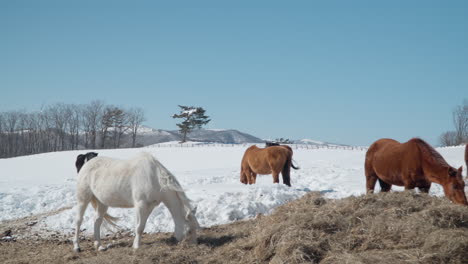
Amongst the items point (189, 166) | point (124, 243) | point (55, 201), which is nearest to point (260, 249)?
point (124, 243)

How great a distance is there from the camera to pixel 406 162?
732 cm

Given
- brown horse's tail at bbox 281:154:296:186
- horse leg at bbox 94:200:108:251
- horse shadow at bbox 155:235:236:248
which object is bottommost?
horse shadow at bbox 155:235:236:248

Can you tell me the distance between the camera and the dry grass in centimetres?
490

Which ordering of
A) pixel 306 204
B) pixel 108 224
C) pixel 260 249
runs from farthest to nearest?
pixel 108 224, pixel 306 204, pixel 260 249

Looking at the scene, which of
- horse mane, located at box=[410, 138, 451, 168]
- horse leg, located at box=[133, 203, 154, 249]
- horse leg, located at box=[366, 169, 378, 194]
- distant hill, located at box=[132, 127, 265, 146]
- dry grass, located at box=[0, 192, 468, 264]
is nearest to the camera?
dry grass, located at box=[0, 192, 468, 264]

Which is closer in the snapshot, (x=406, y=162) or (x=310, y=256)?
(x=310, y=256)

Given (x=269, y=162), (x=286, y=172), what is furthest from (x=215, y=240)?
(x=269, y=162)

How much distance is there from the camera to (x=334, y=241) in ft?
17.9

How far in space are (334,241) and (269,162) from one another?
8226 mm

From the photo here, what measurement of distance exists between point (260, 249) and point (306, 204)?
1.91 metres

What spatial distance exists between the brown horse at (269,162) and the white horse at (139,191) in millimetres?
7140

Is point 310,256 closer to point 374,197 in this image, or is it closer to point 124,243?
point 374,197

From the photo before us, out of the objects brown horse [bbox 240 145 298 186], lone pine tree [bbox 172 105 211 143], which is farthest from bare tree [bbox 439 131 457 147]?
brown horse [bbox 240 145 298 186]

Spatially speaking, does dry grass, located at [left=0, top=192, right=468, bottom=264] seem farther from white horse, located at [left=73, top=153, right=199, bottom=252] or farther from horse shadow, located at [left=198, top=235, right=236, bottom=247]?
white horse, located at [left=73, top=153, right=199, bottom=252]
